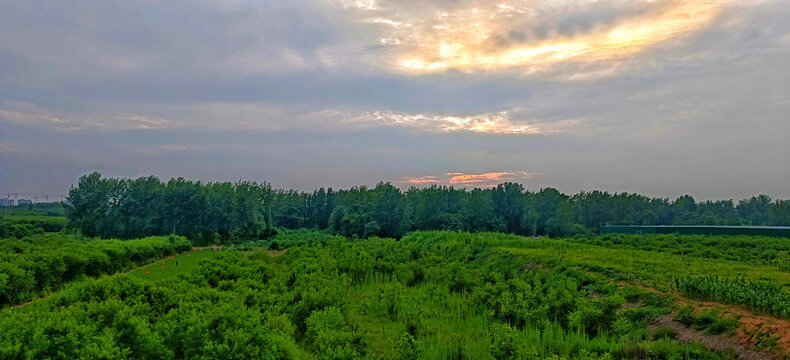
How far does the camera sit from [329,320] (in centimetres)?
923

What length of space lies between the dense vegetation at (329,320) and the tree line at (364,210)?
49.7 meters

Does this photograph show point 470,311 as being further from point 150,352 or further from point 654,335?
point 150,352

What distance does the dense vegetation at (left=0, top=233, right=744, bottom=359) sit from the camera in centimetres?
688

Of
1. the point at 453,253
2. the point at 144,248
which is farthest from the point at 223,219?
the point at 453,253

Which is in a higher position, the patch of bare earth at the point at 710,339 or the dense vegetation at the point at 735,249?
the dense vegetation at the point at 735,249

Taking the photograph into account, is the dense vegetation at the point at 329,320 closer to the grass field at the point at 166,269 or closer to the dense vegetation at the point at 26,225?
the grass field at the point at 166,269

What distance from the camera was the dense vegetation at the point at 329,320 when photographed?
6.88 m

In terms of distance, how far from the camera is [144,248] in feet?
109

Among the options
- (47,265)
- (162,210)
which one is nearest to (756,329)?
(47,265)

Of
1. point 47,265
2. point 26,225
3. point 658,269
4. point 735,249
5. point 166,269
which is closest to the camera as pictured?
point 658,269

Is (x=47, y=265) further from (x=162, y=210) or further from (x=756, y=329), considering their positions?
(x=162, y=210)

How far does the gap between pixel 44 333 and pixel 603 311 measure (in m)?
11.7

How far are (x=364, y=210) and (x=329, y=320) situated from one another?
6447 cm

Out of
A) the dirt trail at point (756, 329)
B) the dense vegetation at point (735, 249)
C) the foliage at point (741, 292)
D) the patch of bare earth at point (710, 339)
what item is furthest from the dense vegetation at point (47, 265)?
the dense vegetation at point (735, 249)
